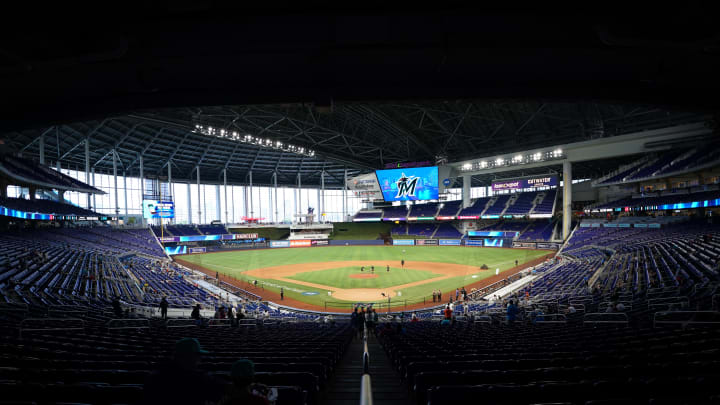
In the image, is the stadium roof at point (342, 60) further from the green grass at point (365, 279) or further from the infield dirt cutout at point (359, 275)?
the green grass at point (365, 279)

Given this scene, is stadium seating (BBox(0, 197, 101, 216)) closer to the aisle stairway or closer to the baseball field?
the baseball field

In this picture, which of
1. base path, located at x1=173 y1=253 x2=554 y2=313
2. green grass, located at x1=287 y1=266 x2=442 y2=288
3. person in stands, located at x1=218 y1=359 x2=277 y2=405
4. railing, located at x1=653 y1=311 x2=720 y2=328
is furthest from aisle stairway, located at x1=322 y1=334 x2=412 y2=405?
green grass, located at x1=287 y1=266 x2=442 y2=288

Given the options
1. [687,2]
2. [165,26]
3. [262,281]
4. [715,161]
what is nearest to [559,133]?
[715,161]

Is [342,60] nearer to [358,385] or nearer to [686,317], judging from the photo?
[358,385]

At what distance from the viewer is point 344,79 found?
7230 mm

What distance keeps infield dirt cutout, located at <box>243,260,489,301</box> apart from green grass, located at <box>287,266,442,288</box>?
1.00 meters

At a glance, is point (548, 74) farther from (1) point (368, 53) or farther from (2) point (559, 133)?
(2) point (559, 133)

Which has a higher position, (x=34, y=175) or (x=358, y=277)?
(x=34, y=175)

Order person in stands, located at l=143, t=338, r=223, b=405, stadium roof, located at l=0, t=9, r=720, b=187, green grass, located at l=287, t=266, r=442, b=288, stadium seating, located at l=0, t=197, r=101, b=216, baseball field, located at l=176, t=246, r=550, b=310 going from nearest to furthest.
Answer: person in stands, located at l=143, t=338, r=223, b=405, stadium roof, located at l=0, t=9, r=720, b=187, baseball field, located at l=176, t=246, r=550, b=310, stadium seating, located at l=0, t=197, r=101, b=216, green grass, located at l=287, t=266, r=442, b=288

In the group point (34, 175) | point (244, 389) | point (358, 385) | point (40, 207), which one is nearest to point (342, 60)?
point (244, 389)

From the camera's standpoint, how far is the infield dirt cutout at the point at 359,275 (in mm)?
28703

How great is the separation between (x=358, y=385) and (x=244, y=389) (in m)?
3.79

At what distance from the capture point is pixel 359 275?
37.7 m

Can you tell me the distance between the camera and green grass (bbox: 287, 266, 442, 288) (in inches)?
1300
